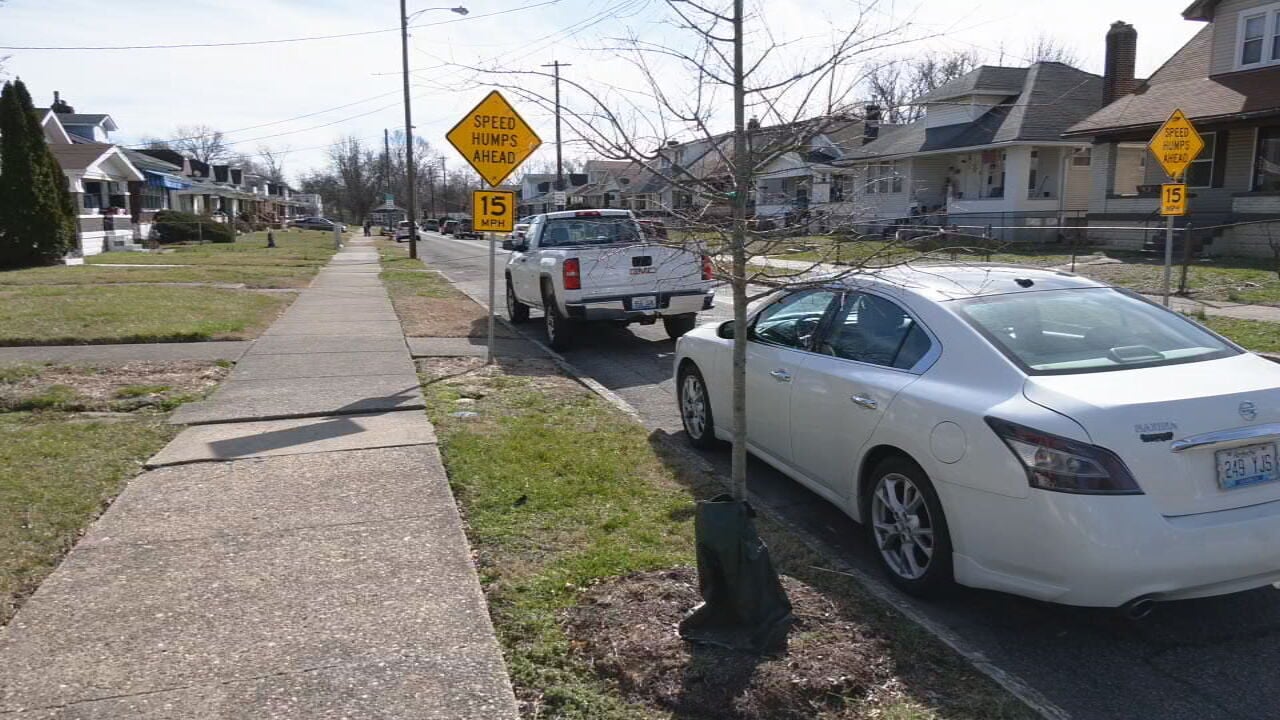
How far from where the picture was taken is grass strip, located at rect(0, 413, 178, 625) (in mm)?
4543

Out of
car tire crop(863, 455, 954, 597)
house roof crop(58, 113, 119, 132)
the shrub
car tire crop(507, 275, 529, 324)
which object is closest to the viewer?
car tire crop(863, 455, 954, 597)

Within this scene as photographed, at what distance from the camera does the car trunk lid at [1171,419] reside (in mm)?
3572

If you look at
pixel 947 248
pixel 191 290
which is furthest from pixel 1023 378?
pixel 191 290

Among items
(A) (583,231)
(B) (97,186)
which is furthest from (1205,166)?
(B) (97,186)

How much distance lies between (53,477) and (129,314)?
8.54 metres

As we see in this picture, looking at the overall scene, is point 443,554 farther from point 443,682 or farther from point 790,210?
point 790,210

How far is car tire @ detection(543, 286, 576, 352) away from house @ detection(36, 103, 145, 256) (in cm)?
2764

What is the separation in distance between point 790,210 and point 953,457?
1.32 meters

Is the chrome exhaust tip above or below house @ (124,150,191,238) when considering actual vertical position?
below

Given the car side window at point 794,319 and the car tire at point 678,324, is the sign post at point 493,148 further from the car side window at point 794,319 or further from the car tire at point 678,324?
the car side window at point 794,319

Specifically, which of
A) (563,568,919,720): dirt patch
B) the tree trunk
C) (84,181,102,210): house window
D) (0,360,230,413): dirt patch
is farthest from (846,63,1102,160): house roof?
Result: (84,181,102,210): house window

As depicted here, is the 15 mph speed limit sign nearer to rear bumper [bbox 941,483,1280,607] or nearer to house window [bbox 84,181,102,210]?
rear bumper [bbox 941,483,1280,607]

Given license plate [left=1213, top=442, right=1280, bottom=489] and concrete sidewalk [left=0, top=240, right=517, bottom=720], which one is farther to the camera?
license plate [left=1213, top=442, right=1280, bottom=489]

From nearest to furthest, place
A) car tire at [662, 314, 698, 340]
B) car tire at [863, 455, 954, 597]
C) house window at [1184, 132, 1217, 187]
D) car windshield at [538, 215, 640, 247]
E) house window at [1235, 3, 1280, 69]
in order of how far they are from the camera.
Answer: car tire at [863, 455, 954, 597] → car tire at [662, 314, 698, 340] → car windshield at [538, 215, 640, 247] → house window at [1235, 3, 1280, 69] → house window at [1184, 132, 1217, 187]
